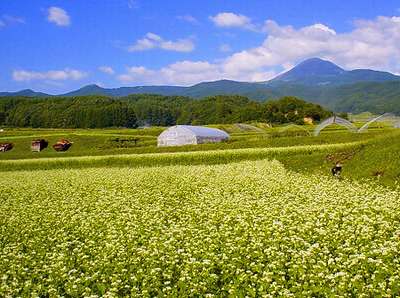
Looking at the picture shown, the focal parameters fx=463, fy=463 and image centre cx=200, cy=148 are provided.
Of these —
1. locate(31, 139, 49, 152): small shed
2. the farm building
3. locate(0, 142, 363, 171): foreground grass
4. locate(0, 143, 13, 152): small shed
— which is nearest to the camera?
locate(0, 142, 363, 171): foreground grass

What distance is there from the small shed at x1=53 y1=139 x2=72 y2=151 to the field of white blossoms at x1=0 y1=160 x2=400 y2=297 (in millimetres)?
47817

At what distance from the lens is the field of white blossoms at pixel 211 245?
29.1ft

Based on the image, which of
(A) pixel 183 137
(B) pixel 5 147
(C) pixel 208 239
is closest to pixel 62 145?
(B) pixel 5 147

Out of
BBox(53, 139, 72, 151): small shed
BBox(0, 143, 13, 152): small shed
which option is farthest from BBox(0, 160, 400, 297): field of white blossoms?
BBox(0, 143, 13, 152): small shed

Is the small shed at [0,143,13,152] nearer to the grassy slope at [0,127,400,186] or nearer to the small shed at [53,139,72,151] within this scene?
the small shed at [53,139,72,151]

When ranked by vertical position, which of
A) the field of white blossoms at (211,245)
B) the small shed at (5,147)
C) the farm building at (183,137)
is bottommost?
the field of white blossoms at (211,245)

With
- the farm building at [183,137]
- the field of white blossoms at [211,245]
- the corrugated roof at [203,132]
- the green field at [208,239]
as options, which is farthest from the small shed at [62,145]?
the field of white blossoms at [211,245]

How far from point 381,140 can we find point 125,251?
2461 centimetres

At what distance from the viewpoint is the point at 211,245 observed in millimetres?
11211

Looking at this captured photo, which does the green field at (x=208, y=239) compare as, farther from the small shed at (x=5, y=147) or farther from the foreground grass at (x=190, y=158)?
the small shed at (x=5, y=147)

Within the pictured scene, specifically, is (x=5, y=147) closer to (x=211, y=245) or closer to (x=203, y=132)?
(x=203, y=132)

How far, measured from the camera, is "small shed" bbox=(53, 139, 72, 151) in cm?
6706

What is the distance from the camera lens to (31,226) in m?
16.3

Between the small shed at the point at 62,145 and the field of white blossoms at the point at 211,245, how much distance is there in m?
47.8
